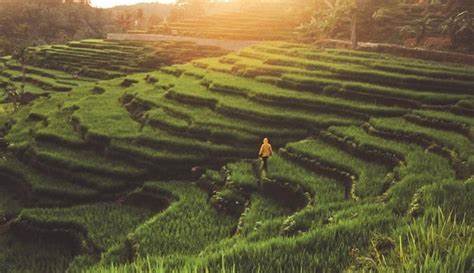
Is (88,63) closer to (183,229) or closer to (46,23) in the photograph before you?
(183,229)

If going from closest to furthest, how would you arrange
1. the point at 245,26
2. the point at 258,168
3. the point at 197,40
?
the point at 258,168
the point at 197,40
the point at 245,26

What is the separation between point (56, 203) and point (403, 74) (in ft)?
44.3

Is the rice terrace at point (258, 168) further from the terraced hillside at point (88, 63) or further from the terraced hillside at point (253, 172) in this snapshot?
the terraced hillside at point (88, 63)

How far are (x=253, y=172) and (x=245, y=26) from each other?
33.0 meters

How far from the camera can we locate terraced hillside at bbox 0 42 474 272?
6332 millimetres

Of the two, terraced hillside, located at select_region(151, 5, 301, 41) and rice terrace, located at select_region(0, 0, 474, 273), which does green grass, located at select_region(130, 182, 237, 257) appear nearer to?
rice terrace, located at select_region(0, 0, 474, 273)

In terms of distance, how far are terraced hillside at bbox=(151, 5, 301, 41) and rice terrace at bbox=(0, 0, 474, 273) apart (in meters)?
13.6

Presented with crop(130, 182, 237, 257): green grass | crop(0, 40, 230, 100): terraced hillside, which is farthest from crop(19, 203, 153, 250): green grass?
crop(0, 40, 230, 100): terraced hillside

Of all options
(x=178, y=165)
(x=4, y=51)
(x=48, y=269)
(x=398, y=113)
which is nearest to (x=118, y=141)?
(x=178, y=165)

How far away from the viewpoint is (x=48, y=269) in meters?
10.9

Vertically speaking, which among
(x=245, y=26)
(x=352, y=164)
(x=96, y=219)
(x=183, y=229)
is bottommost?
(x=96, y=219)

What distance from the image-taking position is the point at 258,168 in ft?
44.3

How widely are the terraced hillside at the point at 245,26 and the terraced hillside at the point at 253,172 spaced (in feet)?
63.8

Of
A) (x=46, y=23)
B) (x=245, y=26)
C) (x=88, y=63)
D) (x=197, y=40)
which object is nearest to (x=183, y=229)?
(x=88, y=63)
